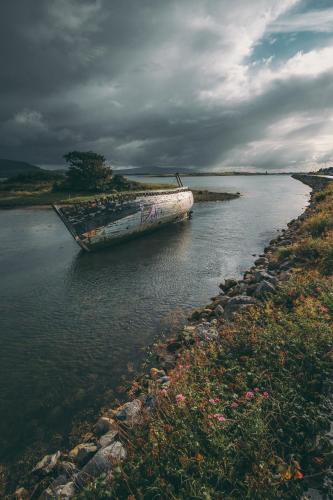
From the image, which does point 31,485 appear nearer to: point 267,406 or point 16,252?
point 267,406

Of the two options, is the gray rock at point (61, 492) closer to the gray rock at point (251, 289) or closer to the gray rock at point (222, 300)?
the gray rock at point (222, 300)

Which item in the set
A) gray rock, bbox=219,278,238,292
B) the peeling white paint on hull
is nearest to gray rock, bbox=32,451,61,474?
gray rock, bbox=219,278,238,292

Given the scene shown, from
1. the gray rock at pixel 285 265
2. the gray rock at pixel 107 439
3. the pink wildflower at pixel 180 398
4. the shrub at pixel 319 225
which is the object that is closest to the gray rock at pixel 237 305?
the gray rock at pixel 285 265

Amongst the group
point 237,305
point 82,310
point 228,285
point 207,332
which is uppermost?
point 237,305

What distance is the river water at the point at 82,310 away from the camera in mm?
8492

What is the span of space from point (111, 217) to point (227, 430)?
76.4 ft

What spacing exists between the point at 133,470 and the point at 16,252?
2572 cm

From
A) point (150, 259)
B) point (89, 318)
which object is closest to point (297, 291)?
point (89, 318)

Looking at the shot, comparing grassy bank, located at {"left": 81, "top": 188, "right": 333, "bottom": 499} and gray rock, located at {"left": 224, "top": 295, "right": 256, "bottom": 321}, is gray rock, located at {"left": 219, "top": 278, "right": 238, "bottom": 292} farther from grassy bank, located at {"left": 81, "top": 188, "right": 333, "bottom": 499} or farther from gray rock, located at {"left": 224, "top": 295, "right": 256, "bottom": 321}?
grassy bank, located at {"left": 81, "top": 188, "right": 333, "bottom": 499}

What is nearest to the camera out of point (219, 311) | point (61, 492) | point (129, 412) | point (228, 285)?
point (61, 492)

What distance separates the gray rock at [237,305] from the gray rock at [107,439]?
240 inches

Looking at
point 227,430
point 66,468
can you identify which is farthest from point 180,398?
point 66,468

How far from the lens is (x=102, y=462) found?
5340 millimetres

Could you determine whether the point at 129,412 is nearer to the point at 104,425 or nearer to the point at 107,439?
the point at 104,425
